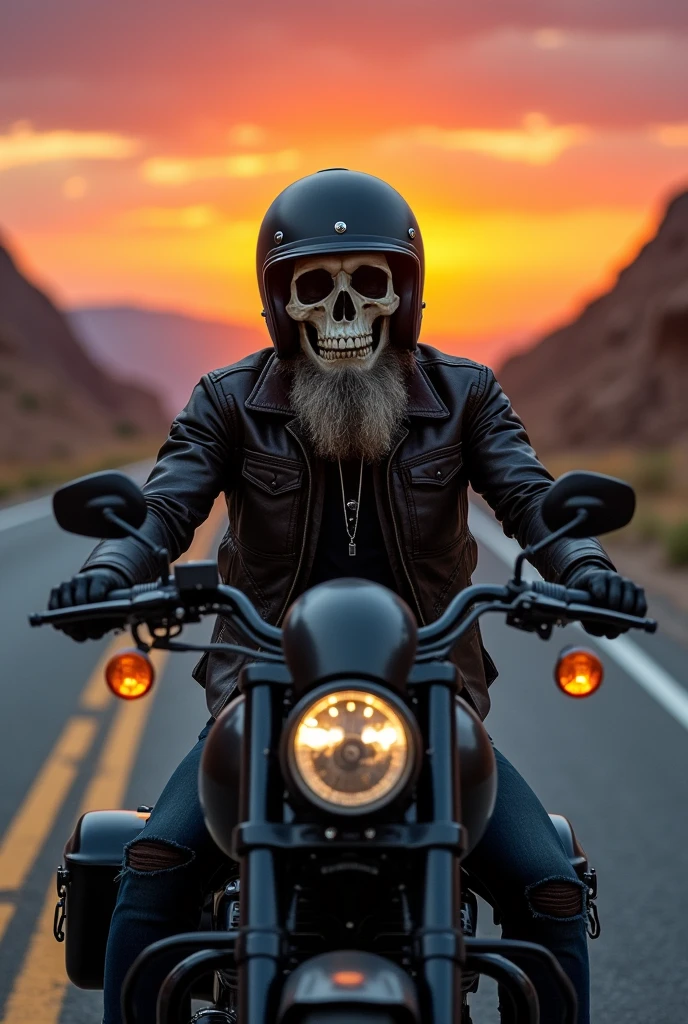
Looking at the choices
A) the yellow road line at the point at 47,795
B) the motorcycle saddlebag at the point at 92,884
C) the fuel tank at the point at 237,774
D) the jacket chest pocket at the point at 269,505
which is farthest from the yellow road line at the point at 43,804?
the fuel tank at the point at 237,774

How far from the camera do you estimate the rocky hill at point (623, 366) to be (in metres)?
53.7

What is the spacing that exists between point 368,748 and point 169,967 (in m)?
0.84

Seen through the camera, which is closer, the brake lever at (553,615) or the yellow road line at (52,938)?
the brake lever at (553,615)

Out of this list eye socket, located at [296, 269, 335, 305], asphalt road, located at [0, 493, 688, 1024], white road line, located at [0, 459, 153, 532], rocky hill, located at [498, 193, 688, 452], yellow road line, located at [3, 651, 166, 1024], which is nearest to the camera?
eye socket, located at [296, 269, 335, 305]

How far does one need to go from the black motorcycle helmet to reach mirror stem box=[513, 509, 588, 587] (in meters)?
1.00

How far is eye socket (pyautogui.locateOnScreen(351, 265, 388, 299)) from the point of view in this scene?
11.7 feet

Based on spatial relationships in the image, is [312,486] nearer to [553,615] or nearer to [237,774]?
[553,615]

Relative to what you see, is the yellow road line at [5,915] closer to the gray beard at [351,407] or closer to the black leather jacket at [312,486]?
the black leather jacket at [312,486]

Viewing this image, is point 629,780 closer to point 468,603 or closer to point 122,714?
point 122,714

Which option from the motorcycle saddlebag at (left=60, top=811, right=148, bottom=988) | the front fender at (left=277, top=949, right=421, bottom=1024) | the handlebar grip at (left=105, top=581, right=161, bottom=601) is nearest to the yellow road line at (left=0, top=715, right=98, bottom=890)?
the motorcycle saddlebag at (left=60, top=811, right=148, bottom=988)

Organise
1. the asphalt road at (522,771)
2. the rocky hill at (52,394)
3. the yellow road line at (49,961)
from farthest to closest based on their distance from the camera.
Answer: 1. the rocky hill at (52,394)
2. the asphalt road at (522,771)
3. the yellow road line at (49,961)

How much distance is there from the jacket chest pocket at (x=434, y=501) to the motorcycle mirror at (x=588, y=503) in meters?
0.68

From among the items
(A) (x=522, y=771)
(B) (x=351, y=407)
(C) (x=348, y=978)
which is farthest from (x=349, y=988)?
(A) (x=522, y=771)

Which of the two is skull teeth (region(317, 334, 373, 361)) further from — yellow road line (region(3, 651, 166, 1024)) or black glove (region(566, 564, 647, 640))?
yellow road line (region(3, 651, 166, 1024))
